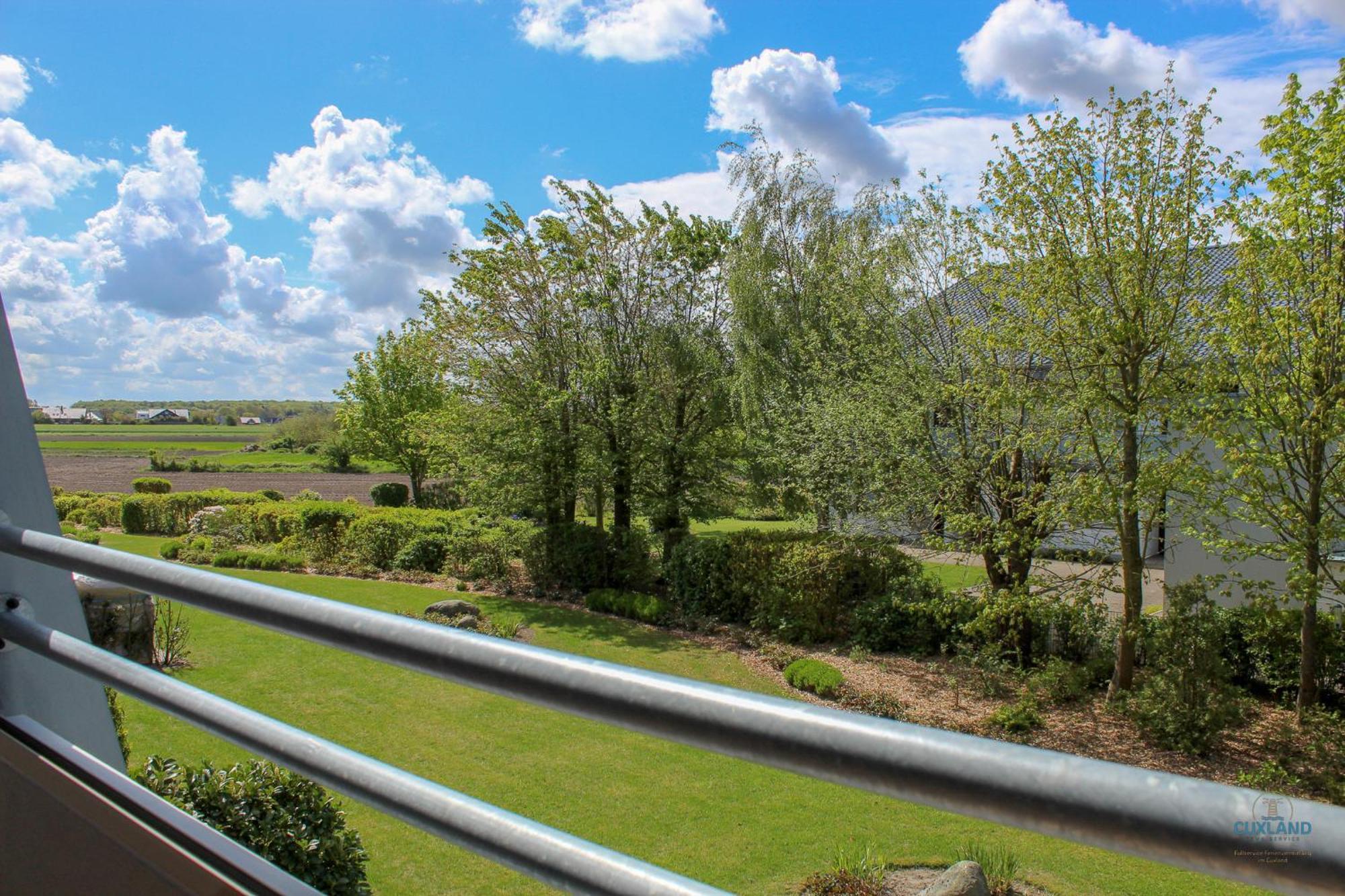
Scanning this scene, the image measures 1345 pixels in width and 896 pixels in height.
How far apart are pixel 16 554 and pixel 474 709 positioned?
8451mm

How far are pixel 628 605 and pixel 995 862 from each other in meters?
10.6

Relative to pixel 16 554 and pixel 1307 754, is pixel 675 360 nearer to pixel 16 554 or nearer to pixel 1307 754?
pixel 1307 754

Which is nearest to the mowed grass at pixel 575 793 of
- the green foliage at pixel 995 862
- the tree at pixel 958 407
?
the green foliage at pixel 995 862

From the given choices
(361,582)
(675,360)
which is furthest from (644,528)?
(361,582)

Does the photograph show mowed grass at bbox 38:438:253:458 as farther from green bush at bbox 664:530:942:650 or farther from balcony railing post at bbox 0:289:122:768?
balcony railing post at bbox 0:289:122:768

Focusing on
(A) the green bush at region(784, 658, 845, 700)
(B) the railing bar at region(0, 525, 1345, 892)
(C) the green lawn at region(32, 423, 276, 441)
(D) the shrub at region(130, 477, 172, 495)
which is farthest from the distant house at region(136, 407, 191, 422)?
(B) the railing bar at region(0, 525, 1345, 892)

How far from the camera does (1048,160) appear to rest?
32.9 ft

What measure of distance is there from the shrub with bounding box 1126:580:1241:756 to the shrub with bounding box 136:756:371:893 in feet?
28.1

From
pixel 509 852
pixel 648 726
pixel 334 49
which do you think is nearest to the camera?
pixel 648 726

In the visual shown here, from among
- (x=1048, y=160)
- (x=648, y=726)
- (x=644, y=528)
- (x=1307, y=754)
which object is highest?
(x=1048, y=160)

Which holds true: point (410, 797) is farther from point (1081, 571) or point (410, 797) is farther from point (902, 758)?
point (1081, 571)

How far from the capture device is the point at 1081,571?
11086mm

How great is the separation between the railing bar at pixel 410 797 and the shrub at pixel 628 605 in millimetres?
14441

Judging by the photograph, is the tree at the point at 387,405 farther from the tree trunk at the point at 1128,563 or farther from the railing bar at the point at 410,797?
the railing bar at the point at 410,797
